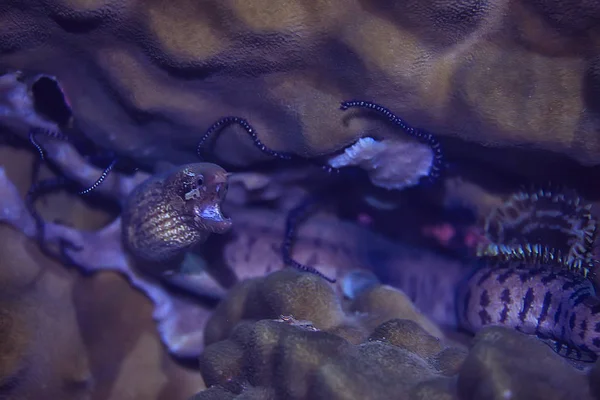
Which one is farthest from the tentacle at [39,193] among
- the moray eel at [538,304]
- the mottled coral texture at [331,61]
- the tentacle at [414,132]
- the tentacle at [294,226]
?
the moray eel at [538,304]

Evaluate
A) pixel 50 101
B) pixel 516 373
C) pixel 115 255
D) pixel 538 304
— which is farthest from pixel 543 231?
pixel 50 101

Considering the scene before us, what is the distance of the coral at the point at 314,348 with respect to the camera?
84.4 inches

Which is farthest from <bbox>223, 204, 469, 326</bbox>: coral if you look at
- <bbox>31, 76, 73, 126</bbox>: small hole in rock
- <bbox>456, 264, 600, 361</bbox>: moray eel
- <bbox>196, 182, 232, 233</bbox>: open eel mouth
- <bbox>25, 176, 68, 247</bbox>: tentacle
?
<bbox>31, 76, 73, 126</bbox>: small hole in rock

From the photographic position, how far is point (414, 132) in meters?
3.18

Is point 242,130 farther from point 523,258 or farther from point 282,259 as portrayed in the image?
point 523,258

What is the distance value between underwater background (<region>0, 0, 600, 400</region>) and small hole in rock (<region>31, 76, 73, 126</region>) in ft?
0.06

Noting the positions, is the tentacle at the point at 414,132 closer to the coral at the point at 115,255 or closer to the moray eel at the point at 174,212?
the moray eel at the point at 174,212

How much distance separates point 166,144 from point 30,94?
1.02 meters

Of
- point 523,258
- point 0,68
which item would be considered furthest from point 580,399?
point 0,68

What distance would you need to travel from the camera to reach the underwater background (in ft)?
8.69

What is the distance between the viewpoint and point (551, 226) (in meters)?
3.51

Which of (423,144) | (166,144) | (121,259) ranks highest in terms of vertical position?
(423,144)

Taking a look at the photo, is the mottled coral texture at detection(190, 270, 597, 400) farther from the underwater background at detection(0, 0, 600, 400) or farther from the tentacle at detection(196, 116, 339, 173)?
the tentacle at detection(196, 116, 339, 173)

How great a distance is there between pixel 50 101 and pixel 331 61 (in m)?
2.17
